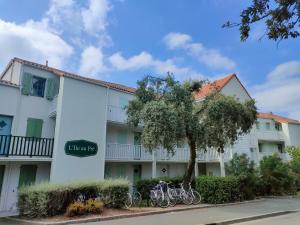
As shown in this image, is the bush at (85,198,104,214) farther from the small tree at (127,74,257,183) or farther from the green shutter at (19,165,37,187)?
the green shutter at (19,165,37,187)

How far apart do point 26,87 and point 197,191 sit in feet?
40.4

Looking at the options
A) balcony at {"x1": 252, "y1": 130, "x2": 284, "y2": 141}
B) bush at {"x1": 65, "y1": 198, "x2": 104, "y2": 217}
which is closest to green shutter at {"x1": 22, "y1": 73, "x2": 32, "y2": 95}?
bush at {"x1": 65, "y1": 198, "x2": 104, "y2": 217}

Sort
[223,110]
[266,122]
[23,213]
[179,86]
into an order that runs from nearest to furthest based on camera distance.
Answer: [23,213] → [223,110] → [179,86] → [266,122]

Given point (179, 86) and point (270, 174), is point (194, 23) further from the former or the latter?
point (270, 174)

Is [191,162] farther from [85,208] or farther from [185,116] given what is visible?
[85,208]

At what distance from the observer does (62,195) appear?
11750 millimetres

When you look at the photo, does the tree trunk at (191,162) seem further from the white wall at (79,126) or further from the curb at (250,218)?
the curb at (250,218)

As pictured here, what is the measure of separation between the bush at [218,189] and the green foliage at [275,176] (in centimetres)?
488

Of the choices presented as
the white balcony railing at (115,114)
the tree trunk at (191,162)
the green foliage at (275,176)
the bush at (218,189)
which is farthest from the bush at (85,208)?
the green foliage at (275,176)

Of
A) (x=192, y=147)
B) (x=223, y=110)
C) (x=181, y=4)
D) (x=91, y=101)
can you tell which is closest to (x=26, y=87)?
(x=91, y=101)

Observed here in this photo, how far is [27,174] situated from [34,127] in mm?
2911

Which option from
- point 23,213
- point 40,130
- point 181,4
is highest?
point 181,4

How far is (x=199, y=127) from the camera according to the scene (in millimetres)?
16109

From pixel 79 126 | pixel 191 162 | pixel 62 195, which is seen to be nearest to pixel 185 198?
pixel 191 162
